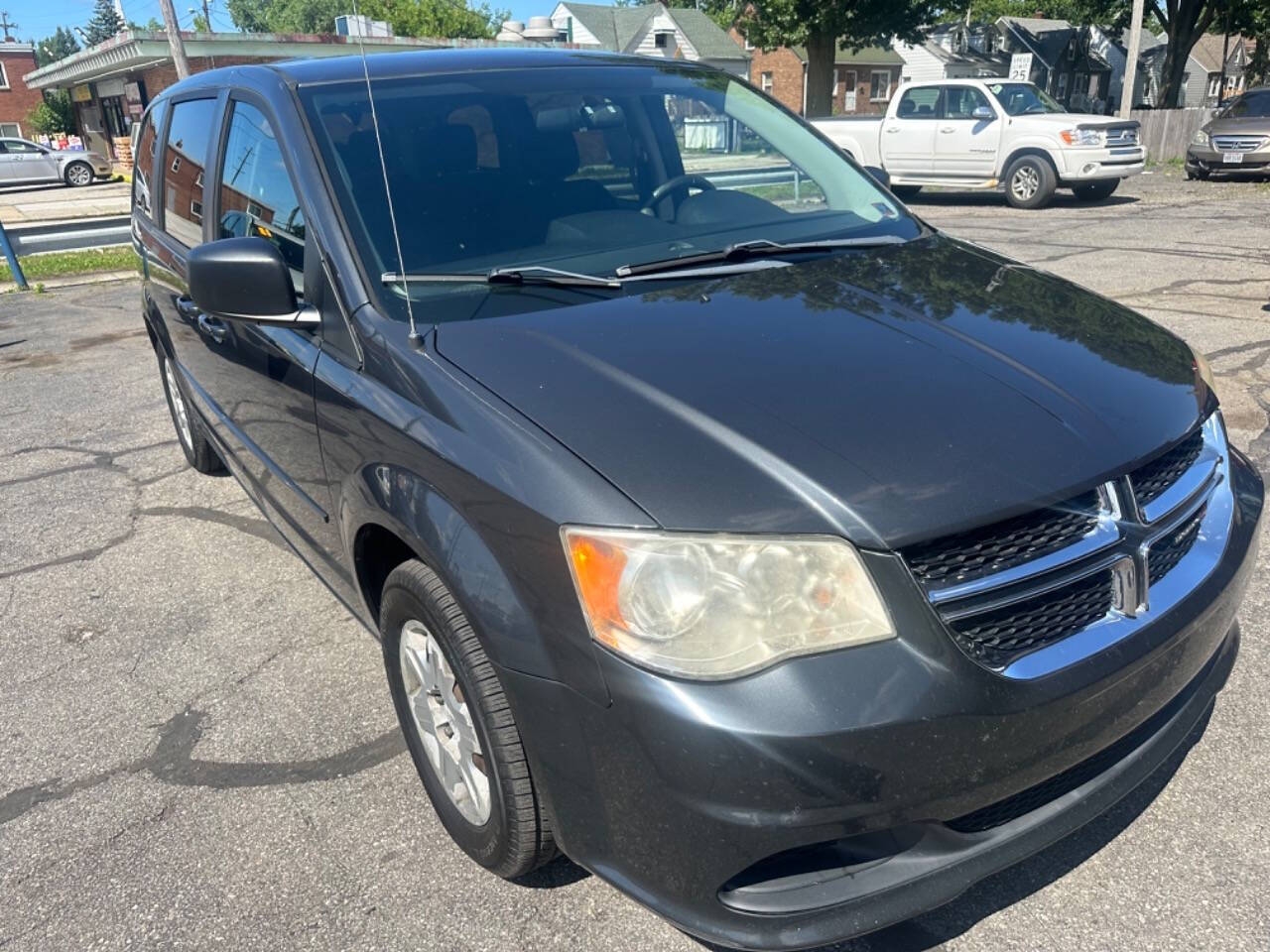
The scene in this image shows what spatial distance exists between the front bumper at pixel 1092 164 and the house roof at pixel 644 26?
40.4m

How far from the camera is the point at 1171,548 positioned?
2.11 m

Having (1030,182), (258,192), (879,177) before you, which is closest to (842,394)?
(258,192)

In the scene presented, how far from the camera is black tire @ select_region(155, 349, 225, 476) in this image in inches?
189

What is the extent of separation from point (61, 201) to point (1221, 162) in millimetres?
26302

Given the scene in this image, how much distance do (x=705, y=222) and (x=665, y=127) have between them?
0.64 meters

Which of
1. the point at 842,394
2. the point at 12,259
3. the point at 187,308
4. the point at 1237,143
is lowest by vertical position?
the point at 1237,143

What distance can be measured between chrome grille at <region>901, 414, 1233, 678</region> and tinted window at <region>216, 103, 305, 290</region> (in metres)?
1.89

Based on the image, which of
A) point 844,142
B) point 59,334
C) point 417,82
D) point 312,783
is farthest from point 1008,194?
point 312,783

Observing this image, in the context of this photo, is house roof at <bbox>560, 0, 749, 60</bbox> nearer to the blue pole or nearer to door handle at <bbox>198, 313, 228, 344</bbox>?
the blue pole

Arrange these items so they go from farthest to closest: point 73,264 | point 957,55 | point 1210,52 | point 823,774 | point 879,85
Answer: point 1210,52, point 879,85, point 957,55, point 73,264, point 823,774

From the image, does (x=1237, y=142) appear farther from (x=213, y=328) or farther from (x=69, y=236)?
(x=213, y=328)

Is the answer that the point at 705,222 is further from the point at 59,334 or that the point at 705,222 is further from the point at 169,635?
the point at 59,334

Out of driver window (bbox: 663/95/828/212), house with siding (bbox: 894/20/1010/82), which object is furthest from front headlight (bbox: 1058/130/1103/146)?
house with siding (bbox: 894/20/1010/82)

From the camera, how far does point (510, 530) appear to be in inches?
75.0
